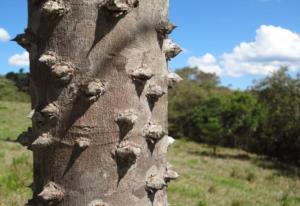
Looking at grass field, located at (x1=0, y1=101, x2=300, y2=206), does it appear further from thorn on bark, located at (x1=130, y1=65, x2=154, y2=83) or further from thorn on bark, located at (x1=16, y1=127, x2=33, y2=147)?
thorn on bark, located at (x1=130, y1=65, x2=154, y2=83)

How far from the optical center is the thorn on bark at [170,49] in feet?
5.21

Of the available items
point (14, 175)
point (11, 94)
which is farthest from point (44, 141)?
point (11, 94)

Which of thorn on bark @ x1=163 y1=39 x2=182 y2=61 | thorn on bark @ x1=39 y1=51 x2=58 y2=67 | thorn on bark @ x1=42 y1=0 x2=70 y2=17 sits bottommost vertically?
thorn on bark @ x1=39 y1=51 x2=58 y2=67

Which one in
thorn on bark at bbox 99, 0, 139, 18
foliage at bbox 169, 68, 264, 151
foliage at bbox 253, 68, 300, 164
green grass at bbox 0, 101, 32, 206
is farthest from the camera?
foliage at bbox 169, 68, 264, 151

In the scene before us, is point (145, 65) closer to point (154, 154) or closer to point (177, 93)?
point (154, 154)

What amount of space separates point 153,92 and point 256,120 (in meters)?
26.5

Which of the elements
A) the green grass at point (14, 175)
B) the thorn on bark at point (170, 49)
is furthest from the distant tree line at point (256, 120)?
the thorn on bark at point (170, 49)

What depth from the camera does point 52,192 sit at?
142 cm

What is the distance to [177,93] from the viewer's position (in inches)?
1416

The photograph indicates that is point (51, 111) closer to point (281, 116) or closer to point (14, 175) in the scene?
point (14, 175)

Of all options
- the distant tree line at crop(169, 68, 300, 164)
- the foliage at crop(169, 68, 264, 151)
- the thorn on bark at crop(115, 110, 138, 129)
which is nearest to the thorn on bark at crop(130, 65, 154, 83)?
the thorn on bark at crop(115, 110, 138, 129)

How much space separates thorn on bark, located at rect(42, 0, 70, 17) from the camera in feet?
4.63

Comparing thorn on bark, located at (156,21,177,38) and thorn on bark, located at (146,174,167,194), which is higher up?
thorn on bark, located at (156,21,177,38)

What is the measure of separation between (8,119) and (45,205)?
70.4ft
